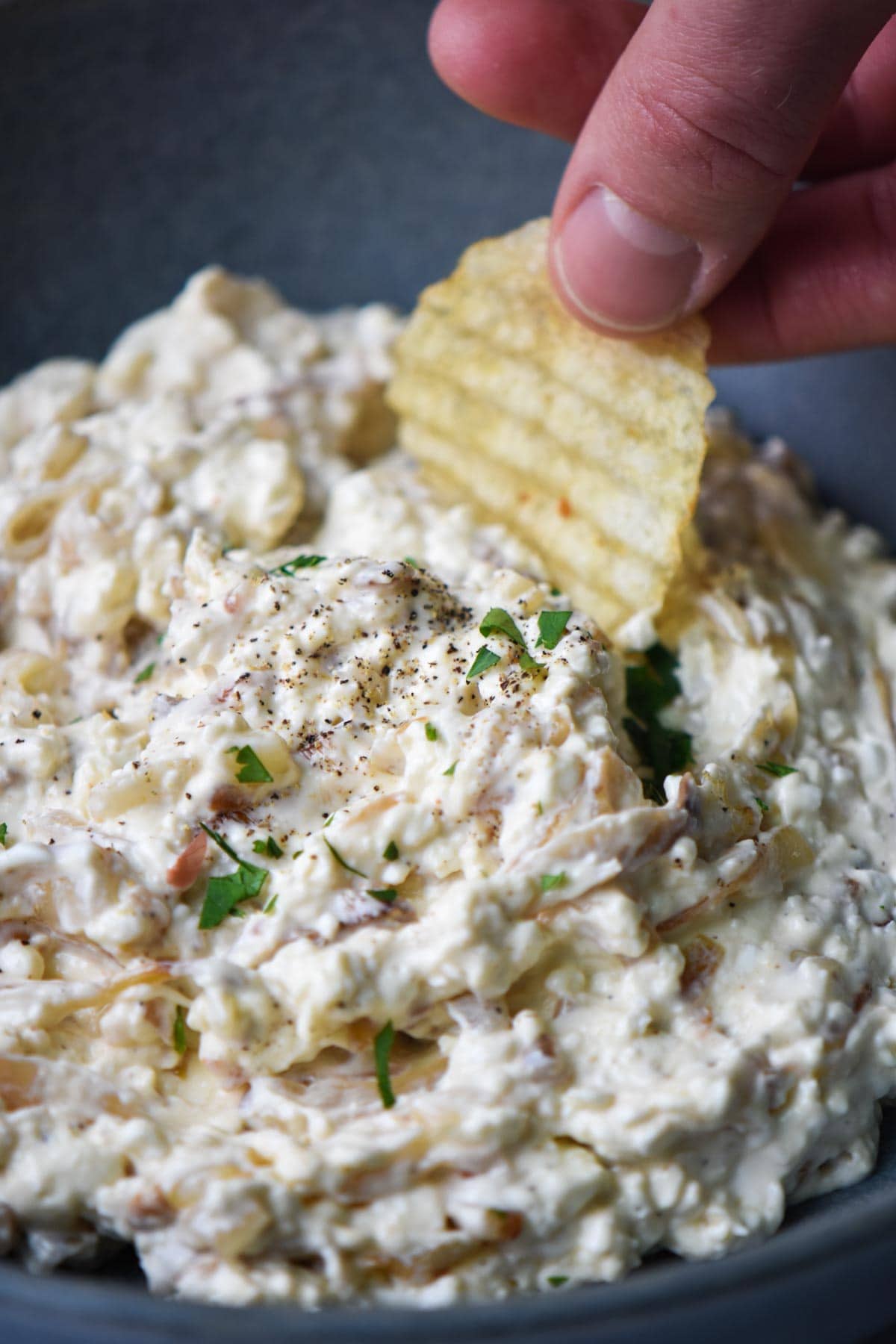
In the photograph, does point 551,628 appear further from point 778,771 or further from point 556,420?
point 556,420

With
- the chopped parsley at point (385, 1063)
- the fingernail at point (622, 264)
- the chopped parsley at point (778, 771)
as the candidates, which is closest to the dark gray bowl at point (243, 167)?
the fingernail at point (622, 264)

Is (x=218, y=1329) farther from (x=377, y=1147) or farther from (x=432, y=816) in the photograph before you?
(x=432, y=816)

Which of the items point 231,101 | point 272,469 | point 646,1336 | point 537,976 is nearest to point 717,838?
point 537,976

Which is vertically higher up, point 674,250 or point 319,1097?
point 674,250

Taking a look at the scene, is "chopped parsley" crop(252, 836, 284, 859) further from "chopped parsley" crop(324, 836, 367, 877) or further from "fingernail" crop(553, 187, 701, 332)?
"fingernail" crop(553, 187, 701, 332)

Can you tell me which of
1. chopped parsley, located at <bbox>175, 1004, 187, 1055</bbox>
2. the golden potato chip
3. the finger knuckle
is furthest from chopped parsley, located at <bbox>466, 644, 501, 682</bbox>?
the finger knuckle

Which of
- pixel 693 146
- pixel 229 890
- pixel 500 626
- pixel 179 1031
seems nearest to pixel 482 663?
pixel 500 626

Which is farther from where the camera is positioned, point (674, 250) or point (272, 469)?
point (272, 469)
